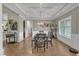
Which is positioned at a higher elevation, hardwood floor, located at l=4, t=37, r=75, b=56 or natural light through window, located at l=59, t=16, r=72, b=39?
natural light through window, located at l=59, t=16, r=72, b=39

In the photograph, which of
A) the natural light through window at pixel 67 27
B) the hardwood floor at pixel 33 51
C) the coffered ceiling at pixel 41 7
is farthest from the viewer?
the natural light through window at pixel 67 27

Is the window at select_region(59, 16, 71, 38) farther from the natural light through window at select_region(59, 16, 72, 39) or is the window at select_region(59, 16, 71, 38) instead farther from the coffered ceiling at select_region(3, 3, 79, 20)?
the coffered ceiling at select_region(3, 3, 79, 20)

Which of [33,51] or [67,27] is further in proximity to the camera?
[67,27]

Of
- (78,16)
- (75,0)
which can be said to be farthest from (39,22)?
(75,0)

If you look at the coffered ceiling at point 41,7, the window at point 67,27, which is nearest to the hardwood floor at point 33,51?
the window at point 67,27

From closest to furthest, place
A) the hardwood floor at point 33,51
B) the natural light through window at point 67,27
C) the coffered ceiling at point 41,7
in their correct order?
the hardwood floor at point 33,51 < the coffered ceiling at point 41,7 < the natural light through window at point 67,27

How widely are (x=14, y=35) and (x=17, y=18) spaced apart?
1169 millimetres

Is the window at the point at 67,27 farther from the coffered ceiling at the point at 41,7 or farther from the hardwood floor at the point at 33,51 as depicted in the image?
the hardwood floor at the point at 33,51

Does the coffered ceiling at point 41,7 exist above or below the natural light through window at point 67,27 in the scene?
above

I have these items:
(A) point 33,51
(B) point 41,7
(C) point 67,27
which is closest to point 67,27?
(C) point 67,27

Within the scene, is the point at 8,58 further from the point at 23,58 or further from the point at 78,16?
the point at 78,16

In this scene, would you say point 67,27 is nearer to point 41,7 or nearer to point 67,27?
point 67,27

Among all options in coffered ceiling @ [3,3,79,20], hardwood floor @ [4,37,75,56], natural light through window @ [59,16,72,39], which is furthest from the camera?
natural light through window @ [59,16,72,39]

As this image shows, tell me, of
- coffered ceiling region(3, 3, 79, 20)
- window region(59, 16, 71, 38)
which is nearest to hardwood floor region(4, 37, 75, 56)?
window region(59, 16, 71, 38)
